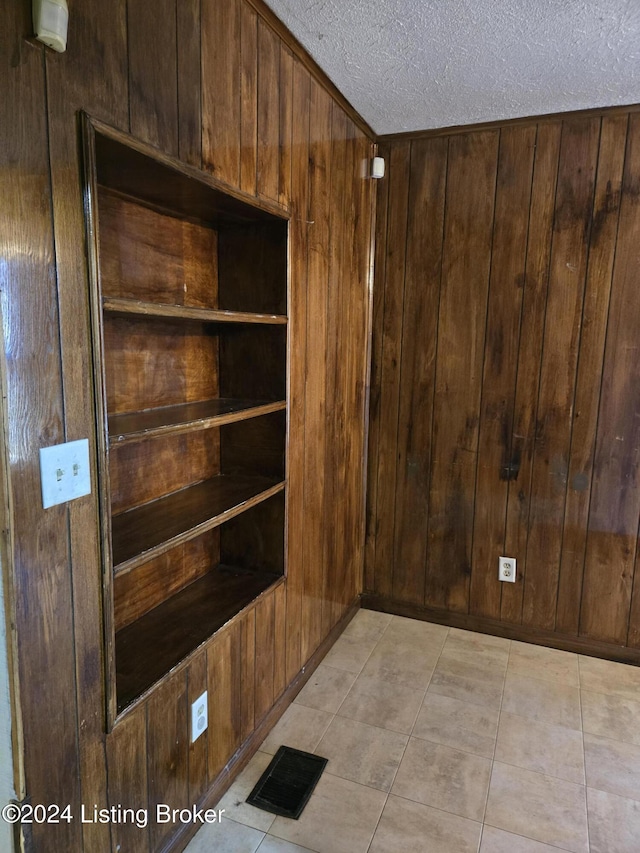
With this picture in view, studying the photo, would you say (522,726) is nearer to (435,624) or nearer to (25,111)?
(435,624)

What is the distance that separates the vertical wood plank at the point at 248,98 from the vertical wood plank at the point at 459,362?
126cm

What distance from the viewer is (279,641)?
6.88 feet

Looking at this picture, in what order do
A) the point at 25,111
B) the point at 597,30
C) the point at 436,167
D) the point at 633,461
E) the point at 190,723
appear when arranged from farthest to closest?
1. the point at 436,167
2. the point at 633,461
3. the point at 597,30
4. the point at 190,723
5. the point at 25,111

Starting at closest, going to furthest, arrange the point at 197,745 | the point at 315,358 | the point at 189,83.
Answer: the point at 189,83
the point at 197,745
the point at 315,358

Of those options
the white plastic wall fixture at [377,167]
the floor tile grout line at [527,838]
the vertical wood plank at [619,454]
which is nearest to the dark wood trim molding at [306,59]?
the white plastic wall fixture at [377,167]

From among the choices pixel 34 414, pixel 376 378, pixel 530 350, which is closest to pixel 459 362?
pixel 530 350

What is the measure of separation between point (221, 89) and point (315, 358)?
0.99 meters

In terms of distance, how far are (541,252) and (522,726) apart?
199 centimetres

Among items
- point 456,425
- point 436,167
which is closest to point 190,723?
point 456,425

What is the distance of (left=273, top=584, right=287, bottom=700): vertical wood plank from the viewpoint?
2053mm

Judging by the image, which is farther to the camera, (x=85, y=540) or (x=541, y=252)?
(x=541, y=252)

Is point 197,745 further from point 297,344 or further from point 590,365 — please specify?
point 590,365

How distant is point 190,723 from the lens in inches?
61.7

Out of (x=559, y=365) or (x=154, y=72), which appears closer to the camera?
(x=154, y=72)
